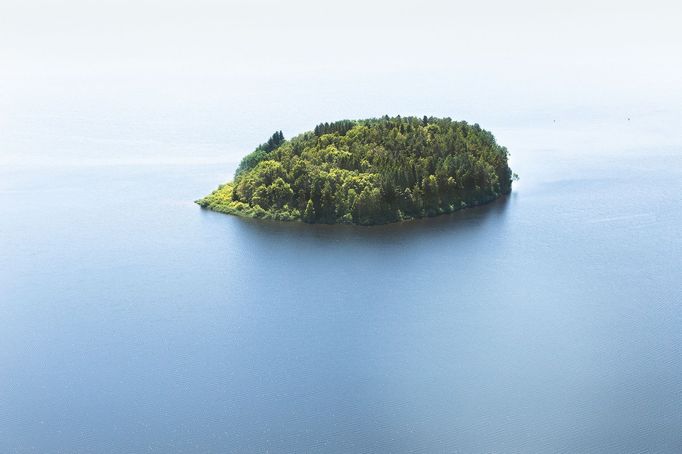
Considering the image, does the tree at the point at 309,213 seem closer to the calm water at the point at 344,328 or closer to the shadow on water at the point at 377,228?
the shadow on water at the point at 377,228

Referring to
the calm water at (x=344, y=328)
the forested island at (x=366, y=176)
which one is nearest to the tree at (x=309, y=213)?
the forested island at (x=366, y=176)

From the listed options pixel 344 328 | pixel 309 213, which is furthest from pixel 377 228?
pixel 344 328

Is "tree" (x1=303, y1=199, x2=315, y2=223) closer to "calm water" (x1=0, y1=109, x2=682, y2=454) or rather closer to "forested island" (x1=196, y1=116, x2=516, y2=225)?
"forested island" (x1=196, y1=116, x2=516, y2=225)

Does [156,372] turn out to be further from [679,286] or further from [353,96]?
[353,96]

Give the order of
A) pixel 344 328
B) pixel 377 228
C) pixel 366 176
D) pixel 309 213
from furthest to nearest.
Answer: pixel 366 176 → pixel 309 213 → pixel 377 228 → pixel 344 328

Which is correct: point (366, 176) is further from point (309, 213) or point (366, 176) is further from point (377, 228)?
point (309, 213)

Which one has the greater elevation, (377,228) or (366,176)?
(366,176)

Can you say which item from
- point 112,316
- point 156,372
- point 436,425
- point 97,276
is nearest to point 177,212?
point 97,276
